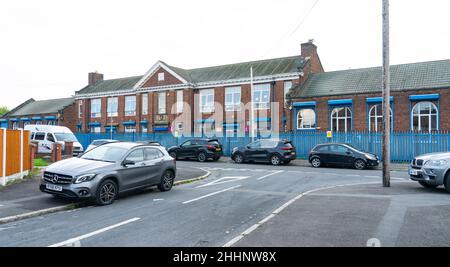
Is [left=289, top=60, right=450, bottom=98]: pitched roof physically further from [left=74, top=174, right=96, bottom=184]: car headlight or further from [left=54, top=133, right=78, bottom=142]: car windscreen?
[left=74, top=174, right=96, bottom=184]: car headlight

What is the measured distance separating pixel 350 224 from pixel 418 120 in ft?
75.9

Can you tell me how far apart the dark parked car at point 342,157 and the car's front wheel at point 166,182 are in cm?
1146

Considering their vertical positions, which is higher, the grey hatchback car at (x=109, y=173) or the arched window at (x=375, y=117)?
the arched window at (x=375, y=117)

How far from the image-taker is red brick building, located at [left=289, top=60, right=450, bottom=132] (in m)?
25.1

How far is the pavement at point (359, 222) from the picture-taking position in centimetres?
524

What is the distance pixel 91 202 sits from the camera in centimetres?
879

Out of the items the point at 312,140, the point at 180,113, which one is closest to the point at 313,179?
the point at 312,140

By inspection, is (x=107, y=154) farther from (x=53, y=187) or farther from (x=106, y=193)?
(x=53, y=187)

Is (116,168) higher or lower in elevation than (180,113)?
lower

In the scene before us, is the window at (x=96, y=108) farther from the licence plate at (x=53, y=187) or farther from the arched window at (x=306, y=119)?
the licence plate at (x=53, y=187)

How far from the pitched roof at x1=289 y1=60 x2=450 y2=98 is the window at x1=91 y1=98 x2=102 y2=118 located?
85.3 feet

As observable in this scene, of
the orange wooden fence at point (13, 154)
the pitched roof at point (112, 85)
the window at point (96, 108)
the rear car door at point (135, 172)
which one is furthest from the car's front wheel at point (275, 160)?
the window at point (96, 108)
